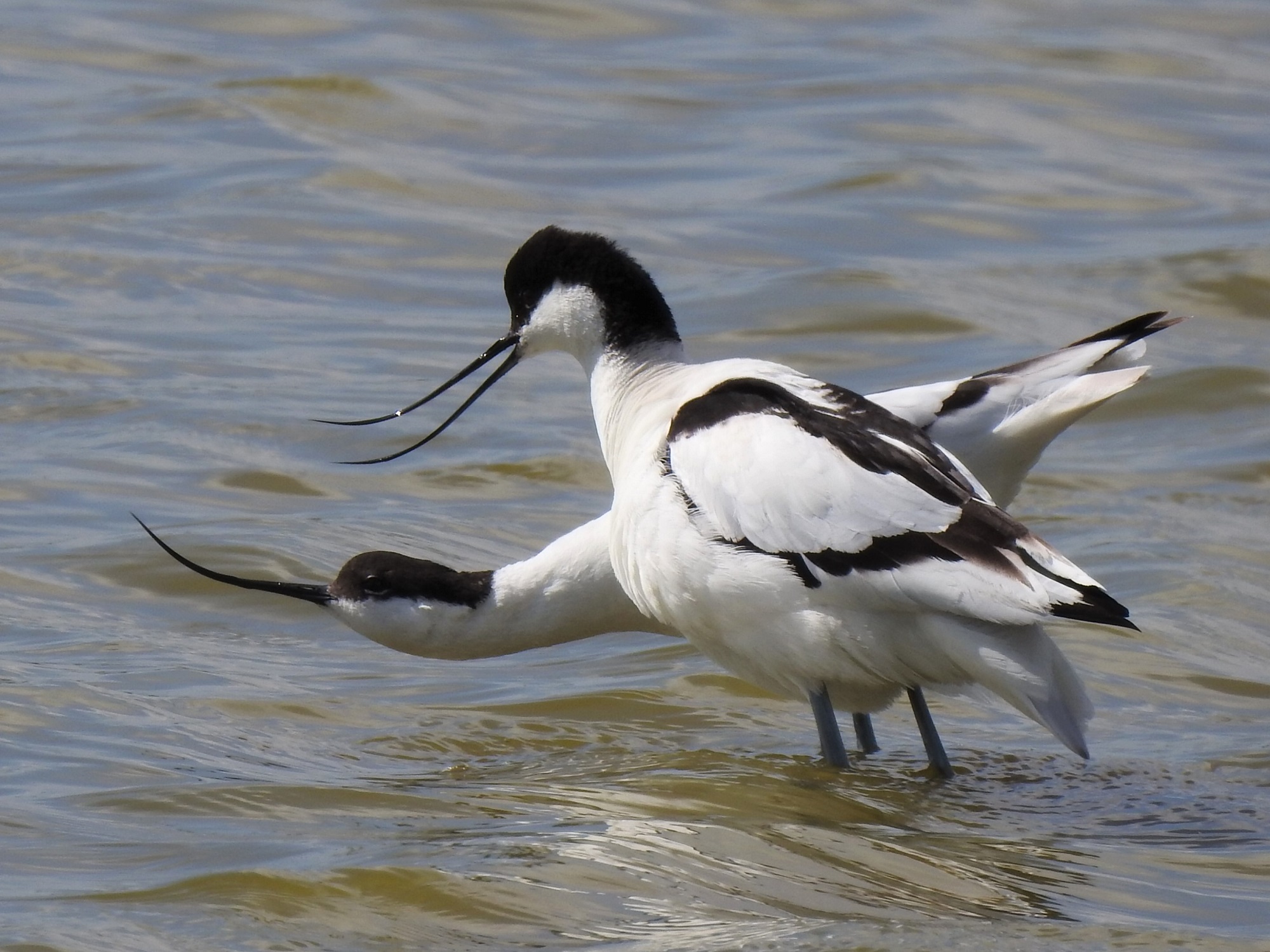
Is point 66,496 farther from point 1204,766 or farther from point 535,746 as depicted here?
point 1204,766

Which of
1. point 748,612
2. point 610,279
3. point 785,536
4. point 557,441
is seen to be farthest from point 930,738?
point 557,441

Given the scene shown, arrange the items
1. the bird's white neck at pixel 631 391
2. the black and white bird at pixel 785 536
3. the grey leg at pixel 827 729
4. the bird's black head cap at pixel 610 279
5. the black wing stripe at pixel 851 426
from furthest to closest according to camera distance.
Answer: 1. the bird's black head cap at pixel 610 279
2. the bird's white neck at pixel 631 391
3. the grey leg at pixel 827 729
4. the black wing stripe at pixel 851 426
5. the black and white bird at pixel 785 536

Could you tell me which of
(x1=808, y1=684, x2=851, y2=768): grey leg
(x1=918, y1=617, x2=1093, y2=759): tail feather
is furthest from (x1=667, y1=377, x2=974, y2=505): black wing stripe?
(x1=808, y1=684, x2=851, y2=768): grey leg

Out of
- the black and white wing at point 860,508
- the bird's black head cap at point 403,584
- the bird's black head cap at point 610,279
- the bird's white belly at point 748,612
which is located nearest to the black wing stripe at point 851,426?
the black and white wing at point 860,508

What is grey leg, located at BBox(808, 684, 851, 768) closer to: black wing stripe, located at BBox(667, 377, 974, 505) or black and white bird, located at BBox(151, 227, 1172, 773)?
black and white bird, located at BBox(151, 227, 1172, 773)

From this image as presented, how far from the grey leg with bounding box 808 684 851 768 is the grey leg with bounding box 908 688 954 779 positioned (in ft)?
0.73

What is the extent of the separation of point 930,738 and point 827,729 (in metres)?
0.29

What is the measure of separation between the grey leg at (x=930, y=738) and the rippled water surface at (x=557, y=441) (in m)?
0.13

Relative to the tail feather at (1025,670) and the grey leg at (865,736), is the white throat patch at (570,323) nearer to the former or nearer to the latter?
the grey leg at (865,736)

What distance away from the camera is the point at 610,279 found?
6.17m

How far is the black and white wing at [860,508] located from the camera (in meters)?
4.94

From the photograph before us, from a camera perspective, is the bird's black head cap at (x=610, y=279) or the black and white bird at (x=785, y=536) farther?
the bird's black head cap at (x=610, y=279)

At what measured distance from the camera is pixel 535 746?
6113 millimetres

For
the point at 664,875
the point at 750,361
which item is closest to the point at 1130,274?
the point at 750,361
